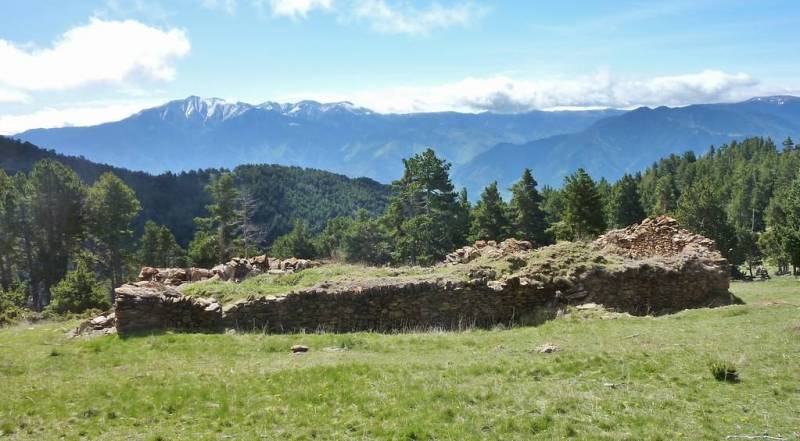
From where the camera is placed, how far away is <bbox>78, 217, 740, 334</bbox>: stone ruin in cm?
1883

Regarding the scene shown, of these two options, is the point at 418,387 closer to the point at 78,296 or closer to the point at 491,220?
the point at 78,296

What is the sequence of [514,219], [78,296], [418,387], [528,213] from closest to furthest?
1. [418,387]
2. [78,296]
3. [528,213]
4. [514,219]

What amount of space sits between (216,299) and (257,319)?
232cm

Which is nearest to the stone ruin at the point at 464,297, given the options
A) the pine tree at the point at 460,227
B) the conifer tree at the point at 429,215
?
the conifer tree at the point at 429,215

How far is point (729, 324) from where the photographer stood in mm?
16000

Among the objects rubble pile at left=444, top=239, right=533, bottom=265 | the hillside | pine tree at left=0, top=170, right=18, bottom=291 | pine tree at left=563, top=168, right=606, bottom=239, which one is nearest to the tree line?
pine tree at left=563, top=168, right=606, bottom=239

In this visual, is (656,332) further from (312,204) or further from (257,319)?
(312,204)

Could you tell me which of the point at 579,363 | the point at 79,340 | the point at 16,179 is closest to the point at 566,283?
the point at 579,363

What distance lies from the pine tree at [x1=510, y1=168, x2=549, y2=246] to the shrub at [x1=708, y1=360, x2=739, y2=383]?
55.9 m

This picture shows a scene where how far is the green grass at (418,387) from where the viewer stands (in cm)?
886

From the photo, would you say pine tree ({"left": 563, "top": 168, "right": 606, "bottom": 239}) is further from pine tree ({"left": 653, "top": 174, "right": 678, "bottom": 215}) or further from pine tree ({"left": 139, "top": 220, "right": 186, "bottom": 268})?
pine tree ({"left": 139, "top": 220, "right": 186, "bottom": 268})

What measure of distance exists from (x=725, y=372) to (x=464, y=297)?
1063 cm

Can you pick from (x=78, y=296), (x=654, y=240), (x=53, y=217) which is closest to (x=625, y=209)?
(x=654, y=240)

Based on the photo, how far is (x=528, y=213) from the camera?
66812 mm
